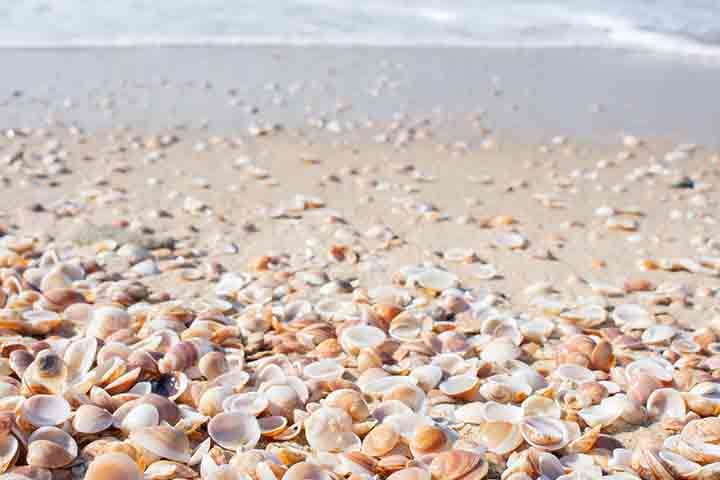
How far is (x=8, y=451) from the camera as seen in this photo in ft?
5.84

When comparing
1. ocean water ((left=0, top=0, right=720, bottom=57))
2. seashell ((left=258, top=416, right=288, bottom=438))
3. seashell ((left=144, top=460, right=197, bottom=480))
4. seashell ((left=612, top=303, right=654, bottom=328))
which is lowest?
seashell ((left=258, top=416, right=288, bottom=438))

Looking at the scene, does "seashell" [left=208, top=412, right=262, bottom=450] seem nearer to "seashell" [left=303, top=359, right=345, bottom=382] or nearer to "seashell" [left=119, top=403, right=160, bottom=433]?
"seashell" [left=119, top=403, right=160, bottom=433]

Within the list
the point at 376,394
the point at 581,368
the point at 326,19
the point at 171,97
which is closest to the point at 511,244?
the point at 581,368

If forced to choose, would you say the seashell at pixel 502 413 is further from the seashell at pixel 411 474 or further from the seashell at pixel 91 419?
the seashell at pixel 91 419

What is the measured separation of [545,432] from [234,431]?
0.73 meters

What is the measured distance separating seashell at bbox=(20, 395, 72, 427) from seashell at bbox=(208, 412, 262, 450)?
0.34m

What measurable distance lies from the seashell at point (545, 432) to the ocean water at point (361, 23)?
566 cm

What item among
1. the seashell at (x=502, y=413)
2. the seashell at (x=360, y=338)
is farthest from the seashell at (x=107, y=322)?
the seashell at (x=502, y=413)

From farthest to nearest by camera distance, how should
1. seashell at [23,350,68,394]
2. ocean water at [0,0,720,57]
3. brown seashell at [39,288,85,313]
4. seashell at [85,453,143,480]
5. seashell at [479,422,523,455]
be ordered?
1. ocean water at [0,0,720,57]
2. brown seashell at [39,288,85,313]
3. seashell at [23,350,68,394]
4. seashell at [479,422,523,455]
5. seashell at [85,453,143,480]

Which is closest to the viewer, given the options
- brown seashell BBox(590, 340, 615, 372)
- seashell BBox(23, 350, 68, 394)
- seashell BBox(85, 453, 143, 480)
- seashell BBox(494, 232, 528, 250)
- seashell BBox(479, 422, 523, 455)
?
seashell BBox(85, 453, 143, 480)

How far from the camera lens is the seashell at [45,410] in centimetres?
191

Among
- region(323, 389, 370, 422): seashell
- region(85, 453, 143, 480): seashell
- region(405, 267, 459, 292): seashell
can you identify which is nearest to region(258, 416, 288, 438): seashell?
region(323, 389, 370, 422): seashell

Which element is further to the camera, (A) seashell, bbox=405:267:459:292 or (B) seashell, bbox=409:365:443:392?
(A) seashell, bbox=405:267:459:292

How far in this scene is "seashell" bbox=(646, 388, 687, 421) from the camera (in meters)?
2.13
